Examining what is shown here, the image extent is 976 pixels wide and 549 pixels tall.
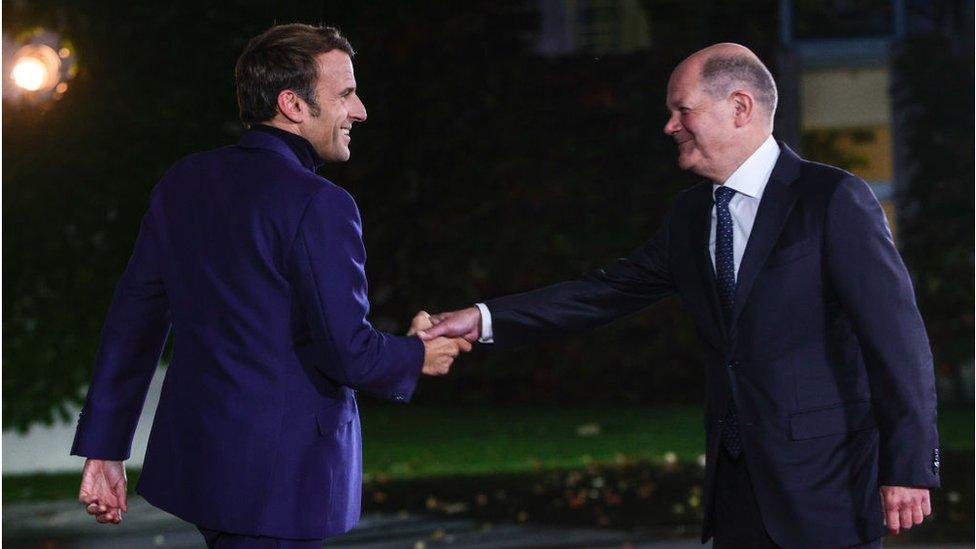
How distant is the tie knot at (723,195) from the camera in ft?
14.7

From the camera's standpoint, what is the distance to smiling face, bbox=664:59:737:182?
4500 mm

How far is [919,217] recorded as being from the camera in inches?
749

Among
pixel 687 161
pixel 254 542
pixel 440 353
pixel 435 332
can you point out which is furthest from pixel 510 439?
pixel 254 542

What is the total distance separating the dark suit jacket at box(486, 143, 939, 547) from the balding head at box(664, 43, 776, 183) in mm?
171

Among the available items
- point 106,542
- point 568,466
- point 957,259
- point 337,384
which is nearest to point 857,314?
point 337,384

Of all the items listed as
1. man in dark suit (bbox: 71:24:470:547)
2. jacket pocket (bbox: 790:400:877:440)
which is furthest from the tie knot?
man in dark suit (bbox: 71:24:470:547)

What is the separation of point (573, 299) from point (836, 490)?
1.31 meters

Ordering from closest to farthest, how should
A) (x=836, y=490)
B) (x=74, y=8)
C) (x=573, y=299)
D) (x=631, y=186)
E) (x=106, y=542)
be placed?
(x=836, y=490)
(x=573, y=299)
(x=106, y=542)
(x=74, y=8)
(x=631, y=186)

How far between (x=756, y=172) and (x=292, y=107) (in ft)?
→ 4.18

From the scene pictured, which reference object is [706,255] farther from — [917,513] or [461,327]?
[461,327]

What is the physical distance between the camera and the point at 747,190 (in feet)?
14.5

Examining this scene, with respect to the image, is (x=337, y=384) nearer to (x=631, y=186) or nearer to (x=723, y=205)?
(x=723, y=205)

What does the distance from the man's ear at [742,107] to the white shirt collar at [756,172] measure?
0.09 meters

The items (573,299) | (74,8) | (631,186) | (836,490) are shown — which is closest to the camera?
(836,490)
